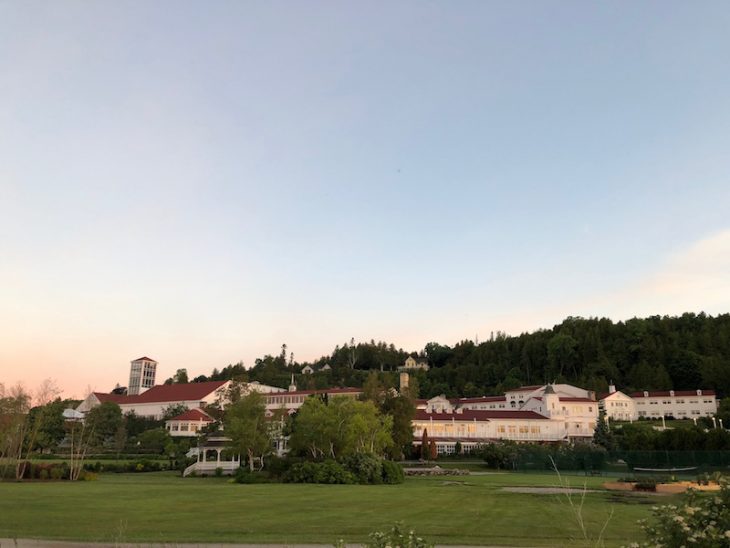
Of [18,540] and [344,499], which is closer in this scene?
[18,540]

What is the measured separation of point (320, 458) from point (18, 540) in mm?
31027

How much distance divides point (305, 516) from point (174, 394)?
9228 centimetres

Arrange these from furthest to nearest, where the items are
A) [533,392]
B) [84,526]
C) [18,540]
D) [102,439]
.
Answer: [533,392] → [102,439] → [84,526] → [18,540]

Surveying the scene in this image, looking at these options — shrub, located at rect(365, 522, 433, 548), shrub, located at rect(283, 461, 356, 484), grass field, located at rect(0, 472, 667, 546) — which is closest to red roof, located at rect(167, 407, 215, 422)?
shrub, located at rect(283, 461, 356, 484)

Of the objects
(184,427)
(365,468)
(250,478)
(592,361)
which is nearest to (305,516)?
(365,468)

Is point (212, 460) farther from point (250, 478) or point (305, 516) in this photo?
point (305, 516)

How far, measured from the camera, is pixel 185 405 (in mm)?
97438

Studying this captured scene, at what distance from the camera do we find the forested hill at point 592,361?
349 ft

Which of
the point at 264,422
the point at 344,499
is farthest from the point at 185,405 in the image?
the point at 344,499

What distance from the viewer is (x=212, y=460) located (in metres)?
51.7

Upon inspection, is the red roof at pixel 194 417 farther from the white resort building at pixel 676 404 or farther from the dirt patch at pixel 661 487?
the white resort building at pixel 676 404

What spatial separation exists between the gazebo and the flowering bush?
4574cm

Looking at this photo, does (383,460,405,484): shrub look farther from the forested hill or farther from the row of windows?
the forested hill

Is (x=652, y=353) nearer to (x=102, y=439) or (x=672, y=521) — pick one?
(x=102, y=439)
